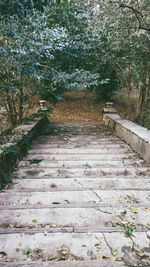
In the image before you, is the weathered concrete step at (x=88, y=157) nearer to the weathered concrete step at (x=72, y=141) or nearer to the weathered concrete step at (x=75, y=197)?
the weathered concrete step at (x=72, y=141)

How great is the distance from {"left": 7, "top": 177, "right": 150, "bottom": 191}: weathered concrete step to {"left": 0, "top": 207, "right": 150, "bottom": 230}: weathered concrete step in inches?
24.7

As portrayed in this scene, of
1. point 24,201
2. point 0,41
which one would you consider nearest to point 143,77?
point 0,41

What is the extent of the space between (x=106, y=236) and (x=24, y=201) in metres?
1.10

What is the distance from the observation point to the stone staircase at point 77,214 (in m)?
1.96

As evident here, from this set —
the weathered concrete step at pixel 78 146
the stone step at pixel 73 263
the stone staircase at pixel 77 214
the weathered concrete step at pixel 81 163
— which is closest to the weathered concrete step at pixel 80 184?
the stone staircase at pixel 77 214

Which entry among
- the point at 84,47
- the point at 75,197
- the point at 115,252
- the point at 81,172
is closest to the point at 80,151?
the point at 81,172

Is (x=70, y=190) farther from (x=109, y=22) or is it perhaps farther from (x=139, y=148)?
(x=109, y=22)

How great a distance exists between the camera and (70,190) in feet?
10.6

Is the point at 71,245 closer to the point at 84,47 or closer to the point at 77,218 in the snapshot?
the point at 77,218

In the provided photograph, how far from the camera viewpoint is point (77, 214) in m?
2.59

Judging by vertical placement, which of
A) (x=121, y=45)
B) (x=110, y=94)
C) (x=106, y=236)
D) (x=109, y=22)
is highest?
(x=109, y=22)

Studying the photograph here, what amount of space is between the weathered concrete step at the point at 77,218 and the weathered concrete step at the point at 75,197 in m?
0.20

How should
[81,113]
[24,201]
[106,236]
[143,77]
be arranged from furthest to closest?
1. [81,113]
2. [143,77]
3. [24,201]
4. [106,236]

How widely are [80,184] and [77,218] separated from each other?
97 cm
